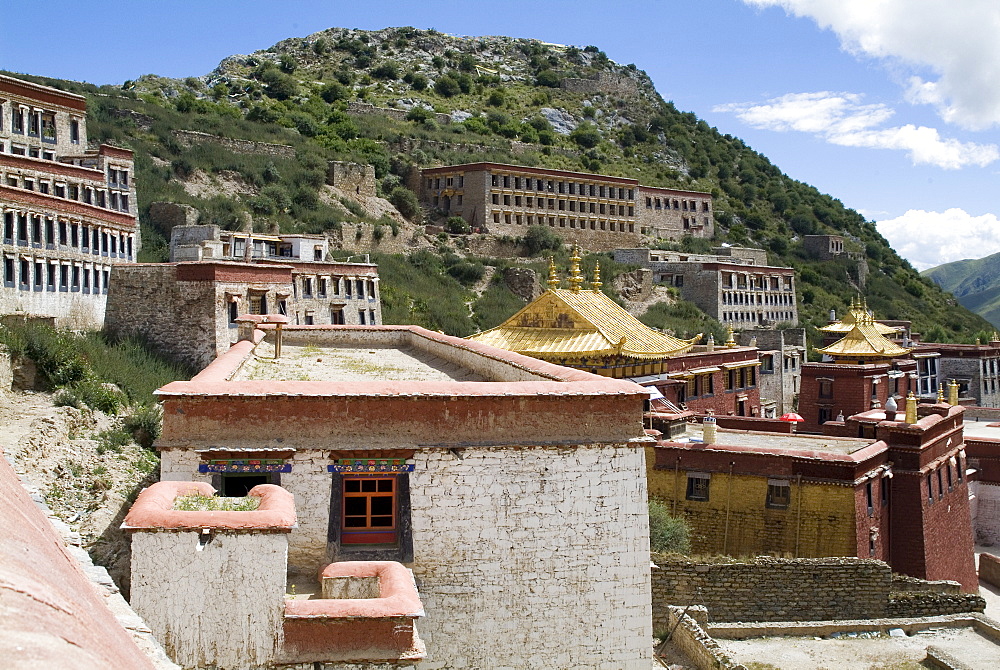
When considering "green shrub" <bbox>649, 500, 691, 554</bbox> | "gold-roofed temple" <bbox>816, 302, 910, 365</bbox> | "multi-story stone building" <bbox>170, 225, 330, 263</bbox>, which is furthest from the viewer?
"gold-roofed temple" <bbox>816, 302, 910, 365</bbox>

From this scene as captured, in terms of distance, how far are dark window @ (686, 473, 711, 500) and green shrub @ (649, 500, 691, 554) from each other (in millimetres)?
1048

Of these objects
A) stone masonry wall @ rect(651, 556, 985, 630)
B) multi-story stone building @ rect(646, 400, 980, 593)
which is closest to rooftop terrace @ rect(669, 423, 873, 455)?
multi-story stone building @ rect(646, 400, 980, 593)

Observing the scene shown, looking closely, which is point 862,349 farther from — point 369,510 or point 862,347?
point 369,510

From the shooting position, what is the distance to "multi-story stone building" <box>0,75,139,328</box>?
29.4 m

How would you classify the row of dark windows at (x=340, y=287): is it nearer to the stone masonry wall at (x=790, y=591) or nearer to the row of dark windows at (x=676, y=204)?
the stone masonry wall at (x=790, y=591)

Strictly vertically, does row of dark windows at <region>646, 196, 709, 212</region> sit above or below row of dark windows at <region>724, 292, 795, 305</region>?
above

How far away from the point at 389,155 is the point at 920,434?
68.3 metres

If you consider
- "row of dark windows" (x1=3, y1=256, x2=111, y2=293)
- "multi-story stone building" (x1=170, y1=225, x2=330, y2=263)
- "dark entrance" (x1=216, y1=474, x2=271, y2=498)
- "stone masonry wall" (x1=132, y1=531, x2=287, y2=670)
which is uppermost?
"multi-story stone building" (x1=170, y1=225, x2=330, y2=263)

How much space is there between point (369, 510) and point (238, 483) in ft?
4.86

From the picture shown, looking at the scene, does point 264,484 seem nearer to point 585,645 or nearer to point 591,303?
point 585,645

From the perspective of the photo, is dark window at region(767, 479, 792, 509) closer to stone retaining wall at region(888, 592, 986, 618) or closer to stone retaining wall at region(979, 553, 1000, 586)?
stone retaining wall at region(888, 592, 986, 618)

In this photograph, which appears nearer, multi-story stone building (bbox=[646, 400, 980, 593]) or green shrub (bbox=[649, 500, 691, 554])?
green shrub (bbox=[649, 500, 691, 554])

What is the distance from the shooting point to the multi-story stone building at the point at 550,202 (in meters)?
81.2

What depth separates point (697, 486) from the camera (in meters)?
21.8
